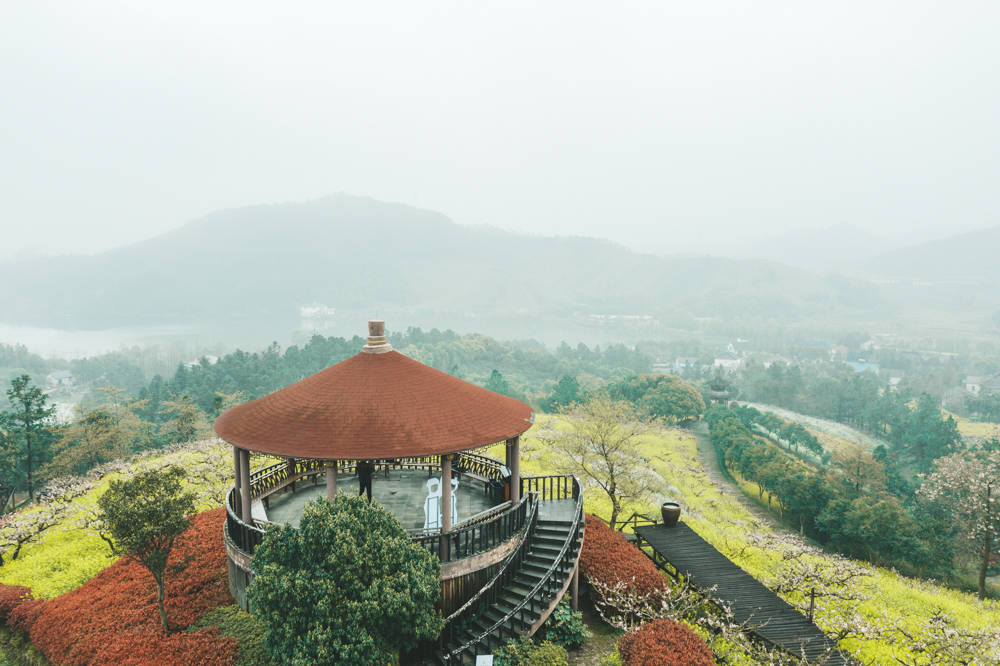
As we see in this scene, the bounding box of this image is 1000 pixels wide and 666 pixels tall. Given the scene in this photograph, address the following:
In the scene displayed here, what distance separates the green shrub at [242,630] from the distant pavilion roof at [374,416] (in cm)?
334

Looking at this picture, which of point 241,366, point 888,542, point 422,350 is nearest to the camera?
point 888,542

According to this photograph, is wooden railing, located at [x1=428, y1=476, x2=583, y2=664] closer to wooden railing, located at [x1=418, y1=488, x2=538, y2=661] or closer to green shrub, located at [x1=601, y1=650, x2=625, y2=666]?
wooden railing, located at [x1=418, y1=488, x2=538, y2=661]

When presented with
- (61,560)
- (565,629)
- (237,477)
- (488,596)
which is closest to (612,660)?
(565,629)

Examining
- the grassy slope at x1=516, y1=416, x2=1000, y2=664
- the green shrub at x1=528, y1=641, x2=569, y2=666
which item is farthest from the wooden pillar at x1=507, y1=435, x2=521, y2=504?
the grassy slope at x1=516, y1=416, x2=1000, y2=664

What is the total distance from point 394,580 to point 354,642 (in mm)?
887

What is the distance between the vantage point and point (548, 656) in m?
8.96

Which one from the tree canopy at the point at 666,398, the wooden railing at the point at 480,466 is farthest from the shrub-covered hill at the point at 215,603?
the tree canopy at the point at 666,398

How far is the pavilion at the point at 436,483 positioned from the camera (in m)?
9.41

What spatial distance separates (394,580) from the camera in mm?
7180

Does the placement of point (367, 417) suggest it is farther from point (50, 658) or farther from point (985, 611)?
point (985, 611)

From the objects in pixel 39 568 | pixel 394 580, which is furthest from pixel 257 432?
pixel 39 568

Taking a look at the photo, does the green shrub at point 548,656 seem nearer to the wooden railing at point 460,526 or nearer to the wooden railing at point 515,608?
the wooden railing at point 515,608

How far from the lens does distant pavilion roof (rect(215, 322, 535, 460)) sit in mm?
9445

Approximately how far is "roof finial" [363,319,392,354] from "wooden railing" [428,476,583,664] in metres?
5.14
